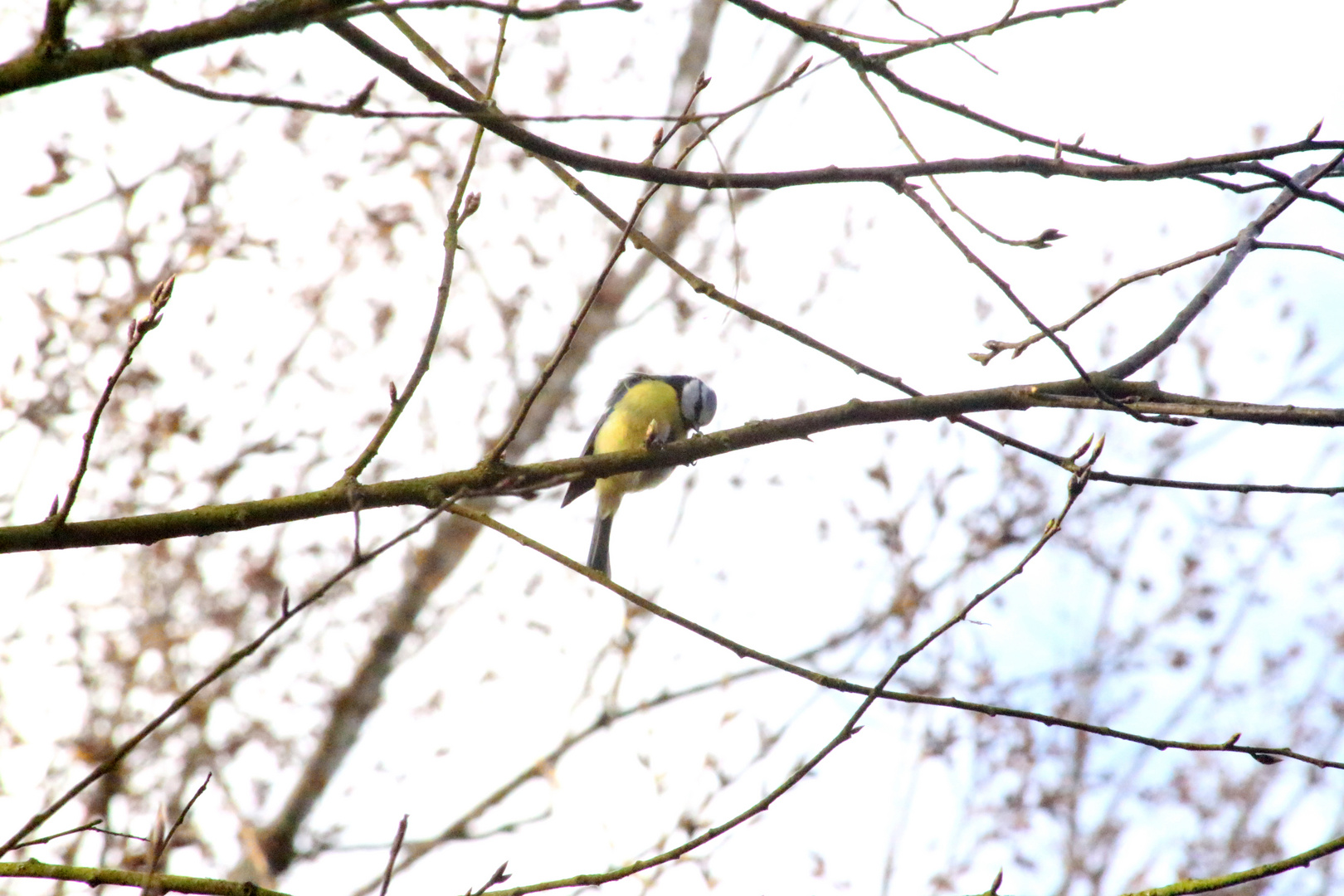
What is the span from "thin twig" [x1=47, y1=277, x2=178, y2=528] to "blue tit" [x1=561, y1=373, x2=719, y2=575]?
3229 mm

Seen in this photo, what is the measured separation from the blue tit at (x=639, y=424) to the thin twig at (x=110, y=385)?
323cm

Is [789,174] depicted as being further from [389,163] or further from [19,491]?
[389,163]

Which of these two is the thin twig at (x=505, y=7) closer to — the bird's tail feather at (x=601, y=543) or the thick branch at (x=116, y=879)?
the thick branch at (x=116, y=879)

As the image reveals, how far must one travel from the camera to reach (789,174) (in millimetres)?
1959

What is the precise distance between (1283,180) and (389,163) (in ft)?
20.2

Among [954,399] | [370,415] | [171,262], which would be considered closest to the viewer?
[954,399]

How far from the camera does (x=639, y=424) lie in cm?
511

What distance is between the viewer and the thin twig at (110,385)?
1.58 meters

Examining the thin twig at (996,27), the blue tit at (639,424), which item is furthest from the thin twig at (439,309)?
the blue tit at (639,424)

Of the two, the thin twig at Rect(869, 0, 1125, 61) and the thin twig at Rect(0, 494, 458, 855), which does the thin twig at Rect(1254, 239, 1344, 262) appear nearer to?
the thin twig at Rect(869, 0, 1125, 61)

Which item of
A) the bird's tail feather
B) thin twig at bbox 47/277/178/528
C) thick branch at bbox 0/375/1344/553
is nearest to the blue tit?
the bird's tail feather

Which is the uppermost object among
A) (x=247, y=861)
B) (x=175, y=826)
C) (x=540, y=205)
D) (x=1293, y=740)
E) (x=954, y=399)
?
(x=540, y=205)

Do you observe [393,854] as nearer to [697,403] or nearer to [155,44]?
[155,44]

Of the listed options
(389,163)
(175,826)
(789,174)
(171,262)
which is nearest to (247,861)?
(171,262)
